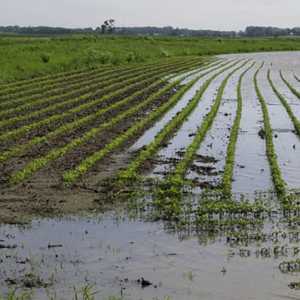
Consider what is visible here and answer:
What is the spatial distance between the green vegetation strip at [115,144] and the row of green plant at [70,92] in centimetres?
403

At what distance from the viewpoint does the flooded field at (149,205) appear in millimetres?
7301

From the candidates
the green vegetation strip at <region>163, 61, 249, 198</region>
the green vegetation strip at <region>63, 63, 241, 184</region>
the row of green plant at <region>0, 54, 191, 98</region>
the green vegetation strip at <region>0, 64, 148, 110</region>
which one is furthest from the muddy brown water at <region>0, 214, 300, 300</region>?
the row of green plant at <region>0, 54, 191, 98</region>

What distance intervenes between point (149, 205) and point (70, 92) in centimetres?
1640

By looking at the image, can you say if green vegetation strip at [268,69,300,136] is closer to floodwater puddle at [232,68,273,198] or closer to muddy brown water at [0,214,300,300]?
floodwater puddle at [232,68,273,198]

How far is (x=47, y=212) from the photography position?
32.4ft

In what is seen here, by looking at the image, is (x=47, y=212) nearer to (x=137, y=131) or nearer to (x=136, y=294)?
(x=136, y=294)

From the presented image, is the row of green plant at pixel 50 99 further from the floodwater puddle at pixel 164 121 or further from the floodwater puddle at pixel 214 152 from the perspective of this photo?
the floodwater puddle at pixel 214 152

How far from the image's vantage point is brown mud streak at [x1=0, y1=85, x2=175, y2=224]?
9906 mm

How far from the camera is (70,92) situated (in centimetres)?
2598

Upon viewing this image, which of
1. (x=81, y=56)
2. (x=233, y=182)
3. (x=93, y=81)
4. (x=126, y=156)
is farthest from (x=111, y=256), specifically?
(x=81, y=56)

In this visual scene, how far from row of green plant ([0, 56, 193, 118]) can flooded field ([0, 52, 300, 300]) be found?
0.59 meters

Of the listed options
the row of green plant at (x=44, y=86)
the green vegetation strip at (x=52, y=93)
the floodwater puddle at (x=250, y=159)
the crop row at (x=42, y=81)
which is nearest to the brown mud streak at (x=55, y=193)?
the floodwater puddle at (x=250, y=159)

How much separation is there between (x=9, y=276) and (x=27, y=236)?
1475 mm

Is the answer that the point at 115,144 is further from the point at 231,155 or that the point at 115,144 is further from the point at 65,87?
the point at 65,87
